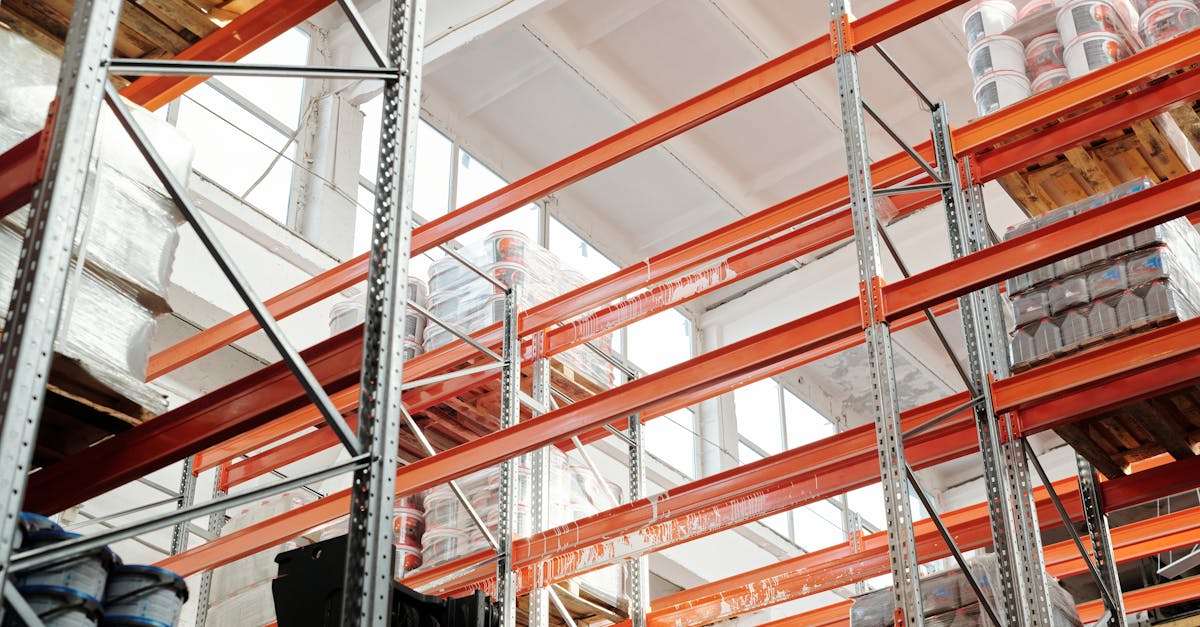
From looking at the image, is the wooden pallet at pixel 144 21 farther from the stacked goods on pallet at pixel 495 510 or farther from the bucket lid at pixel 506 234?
the bucket lid at pixel 506 234

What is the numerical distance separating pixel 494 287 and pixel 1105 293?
5.05 meters

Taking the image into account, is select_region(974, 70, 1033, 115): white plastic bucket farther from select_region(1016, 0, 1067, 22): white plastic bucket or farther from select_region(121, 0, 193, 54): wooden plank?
select_region(121, 0, 193, 54): wooden plank

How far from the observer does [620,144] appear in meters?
9.22

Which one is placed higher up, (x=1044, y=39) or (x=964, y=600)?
(x=1044, y=39)

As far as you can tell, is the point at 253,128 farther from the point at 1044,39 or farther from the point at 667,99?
the point at 1044,39

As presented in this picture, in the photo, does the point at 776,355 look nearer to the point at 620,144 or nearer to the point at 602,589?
the point at 620,144

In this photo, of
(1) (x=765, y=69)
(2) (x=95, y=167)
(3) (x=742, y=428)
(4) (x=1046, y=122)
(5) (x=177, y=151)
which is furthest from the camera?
(3) (x=742, y=428)

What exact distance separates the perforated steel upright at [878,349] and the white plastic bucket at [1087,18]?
1739 mm

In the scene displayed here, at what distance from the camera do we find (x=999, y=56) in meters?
9.47

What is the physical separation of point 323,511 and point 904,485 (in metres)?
4.03

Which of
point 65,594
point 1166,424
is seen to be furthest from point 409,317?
point 65,594

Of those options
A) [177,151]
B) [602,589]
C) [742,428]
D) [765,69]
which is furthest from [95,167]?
[742,428]

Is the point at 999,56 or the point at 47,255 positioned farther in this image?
the point at 999,56

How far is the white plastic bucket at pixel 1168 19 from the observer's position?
899 cm
